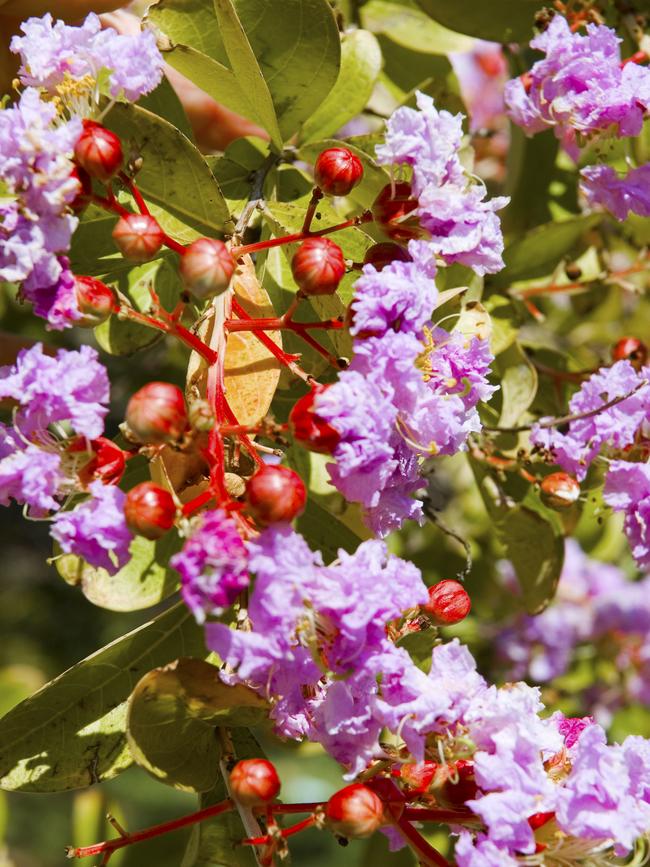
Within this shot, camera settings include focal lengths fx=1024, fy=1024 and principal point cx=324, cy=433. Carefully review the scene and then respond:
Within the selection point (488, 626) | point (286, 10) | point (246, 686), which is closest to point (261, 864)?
point (246, 686)

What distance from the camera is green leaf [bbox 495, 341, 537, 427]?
173cm

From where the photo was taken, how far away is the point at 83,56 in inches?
48.9

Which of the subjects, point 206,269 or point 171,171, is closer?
point 206,269

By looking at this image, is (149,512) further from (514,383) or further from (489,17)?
(489,17)

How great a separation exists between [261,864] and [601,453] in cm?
79

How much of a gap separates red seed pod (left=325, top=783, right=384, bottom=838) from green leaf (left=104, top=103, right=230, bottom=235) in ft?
2.44

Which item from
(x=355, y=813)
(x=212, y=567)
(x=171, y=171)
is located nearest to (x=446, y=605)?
(x=355, y=813)

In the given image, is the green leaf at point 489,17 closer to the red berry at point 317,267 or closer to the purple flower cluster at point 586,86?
the purple flower cluster at point 586,86

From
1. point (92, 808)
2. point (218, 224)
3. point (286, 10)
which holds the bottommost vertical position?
point (92, 808)

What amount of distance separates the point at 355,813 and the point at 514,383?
853 millimetres

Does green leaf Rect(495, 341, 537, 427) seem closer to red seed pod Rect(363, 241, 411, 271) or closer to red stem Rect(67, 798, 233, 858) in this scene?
red seed pod Rect(363, 241, 411, 271)

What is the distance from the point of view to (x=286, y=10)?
1.45 meters

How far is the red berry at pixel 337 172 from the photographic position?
127 cm

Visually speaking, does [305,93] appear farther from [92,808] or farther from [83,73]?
[92,808]
